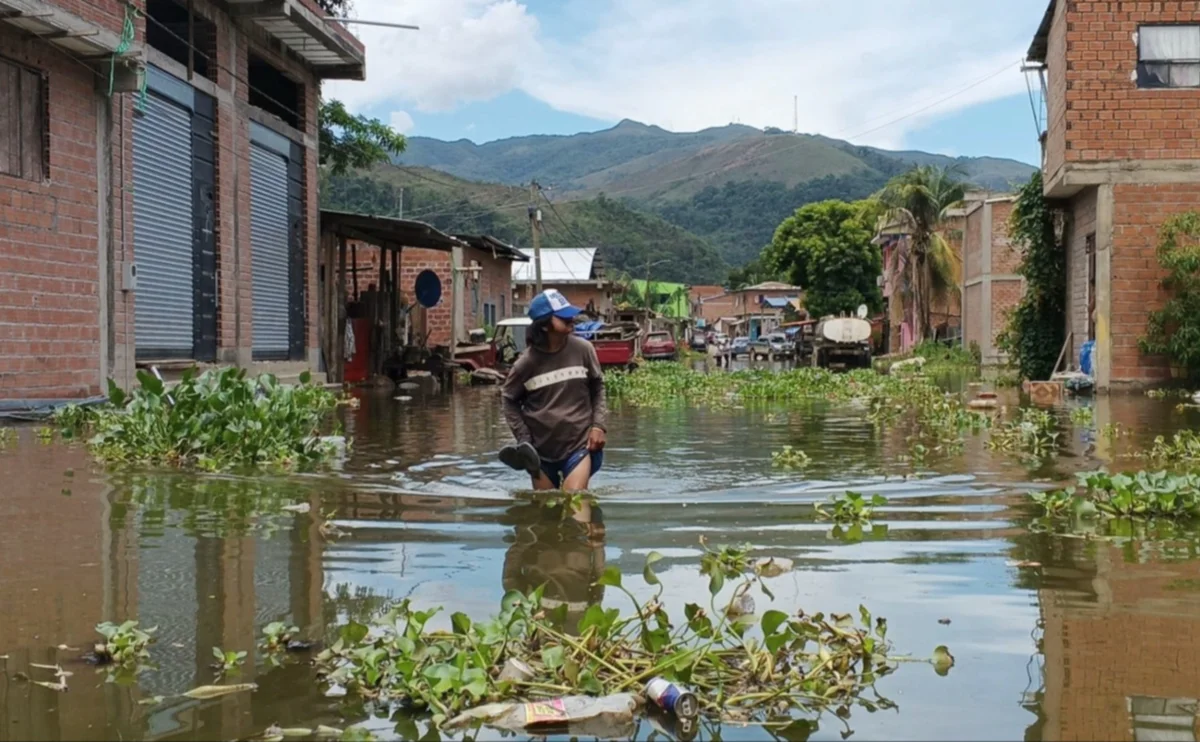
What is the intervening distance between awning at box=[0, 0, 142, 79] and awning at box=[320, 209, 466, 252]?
920cm

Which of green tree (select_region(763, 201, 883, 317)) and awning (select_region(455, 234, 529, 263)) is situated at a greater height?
green tree (select_region(763, 201, 883, 317))

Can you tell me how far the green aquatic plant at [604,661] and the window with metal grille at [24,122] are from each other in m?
11.2

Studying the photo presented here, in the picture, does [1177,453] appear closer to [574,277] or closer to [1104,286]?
[1104,286]

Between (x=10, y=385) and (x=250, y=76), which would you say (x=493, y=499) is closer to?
(x=10, y=385)

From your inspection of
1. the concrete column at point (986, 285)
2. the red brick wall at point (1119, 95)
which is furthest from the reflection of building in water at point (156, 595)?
the concrete column at point (986, 285)

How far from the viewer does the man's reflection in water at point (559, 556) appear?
5.05 m

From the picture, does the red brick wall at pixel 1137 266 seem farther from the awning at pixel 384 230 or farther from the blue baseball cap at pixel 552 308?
the blue baseball cap at pixel 552 308

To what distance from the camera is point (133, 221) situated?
15.7m

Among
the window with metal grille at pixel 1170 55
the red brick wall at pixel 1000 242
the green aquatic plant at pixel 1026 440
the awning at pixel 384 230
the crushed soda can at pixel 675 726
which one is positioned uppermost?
the window with metal grille at pixel 1170 55

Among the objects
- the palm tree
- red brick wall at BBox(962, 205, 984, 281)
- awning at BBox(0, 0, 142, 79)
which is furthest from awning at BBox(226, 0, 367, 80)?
the palm tree

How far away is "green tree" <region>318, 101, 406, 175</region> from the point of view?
3027cm

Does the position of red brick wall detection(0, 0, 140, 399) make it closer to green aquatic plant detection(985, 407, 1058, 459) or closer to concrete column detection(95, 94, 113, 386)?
concrete column detection(95, 94, 113, 386)

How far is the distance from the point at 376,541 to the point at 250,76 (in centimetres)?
1806

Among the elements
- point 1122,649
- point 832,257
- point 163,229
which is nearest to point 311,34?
point 163,229
